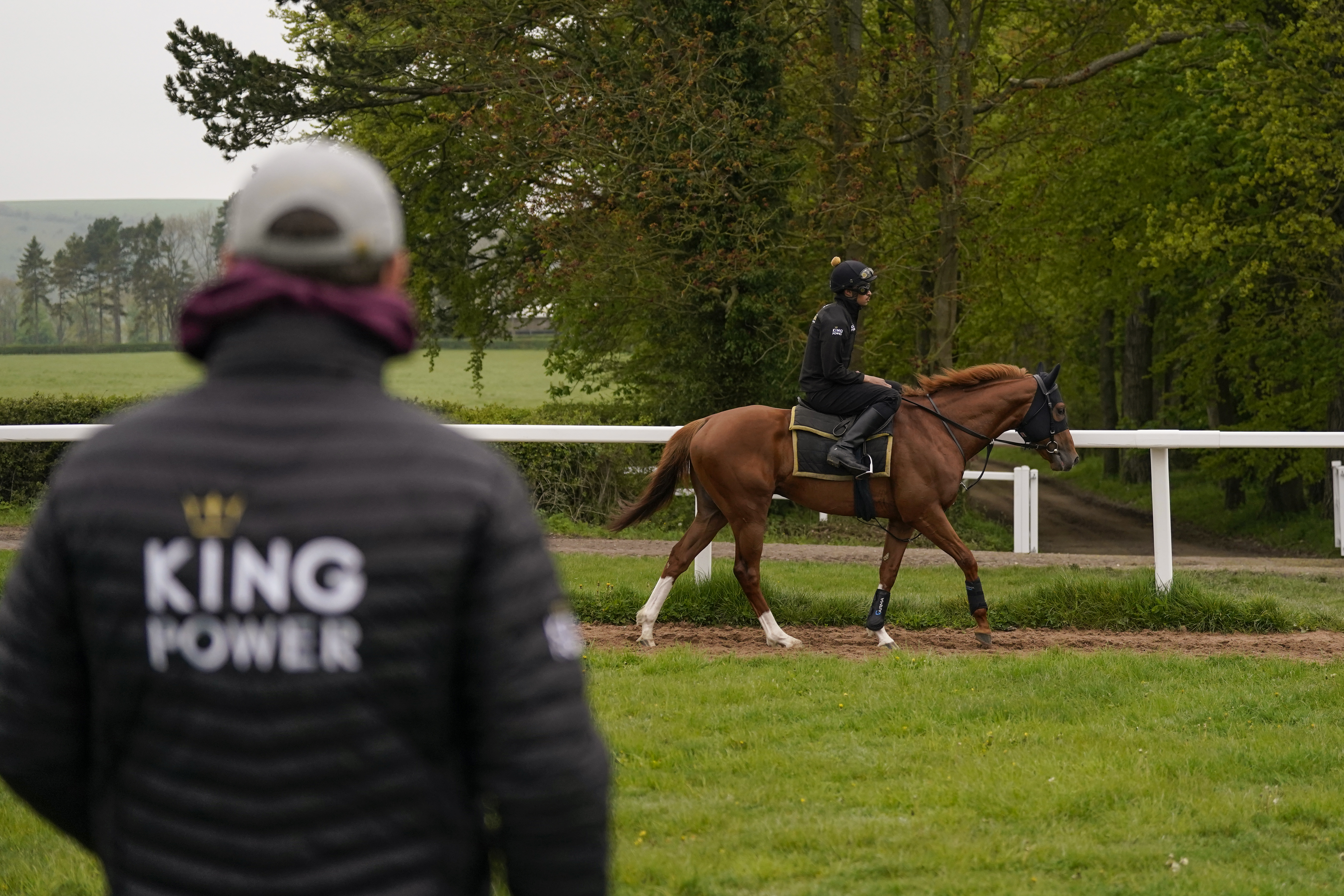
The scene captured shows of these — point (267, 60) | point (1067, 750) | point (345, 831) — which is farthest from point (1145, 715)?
point (267, 60)

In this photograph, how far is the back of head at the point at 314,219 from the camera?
189 centimetres

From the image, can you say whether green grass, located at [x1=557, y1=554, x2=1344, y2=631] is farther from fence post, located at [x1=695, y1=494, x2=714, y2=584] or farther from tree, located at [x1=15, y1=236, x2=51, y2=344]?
tree, located at [x1=15, y1=236, x2=51, y2=344]

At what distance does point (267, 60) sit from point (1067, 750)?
20.4 m

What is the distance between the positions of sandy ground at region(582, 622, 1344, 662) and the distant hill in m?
46.3

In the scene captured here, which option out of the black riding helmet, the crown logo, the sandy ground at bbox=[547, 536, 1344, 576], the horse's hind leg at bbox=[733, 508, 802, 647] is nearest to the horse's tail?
the horse's hind leg at bbox=[733, 508, 802, 647]

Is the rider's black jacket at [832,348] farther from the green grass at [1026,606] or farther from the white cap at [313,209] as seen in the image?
the white cap at [313,209]

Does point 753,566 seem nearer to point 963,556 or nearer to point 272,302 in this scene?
point 963,556

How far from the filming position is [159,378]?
131 feet

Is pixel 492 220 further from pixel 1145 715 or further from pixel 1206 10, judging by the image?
pixel 1145 715

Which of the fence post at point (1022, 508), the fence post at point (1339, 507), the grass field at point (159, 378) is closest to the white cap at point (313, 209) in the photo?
the fence post at point (1022, 508)

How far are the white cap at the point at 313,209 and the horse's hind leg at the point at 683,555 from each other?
7.31m

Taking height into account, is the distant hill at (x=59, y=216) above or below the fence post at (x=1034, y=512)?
above

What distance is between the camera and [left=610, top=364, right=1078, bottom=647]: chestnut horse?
30.9ft

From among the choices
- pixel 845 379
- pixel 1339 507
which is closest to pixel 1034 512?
pixel 1339 507
